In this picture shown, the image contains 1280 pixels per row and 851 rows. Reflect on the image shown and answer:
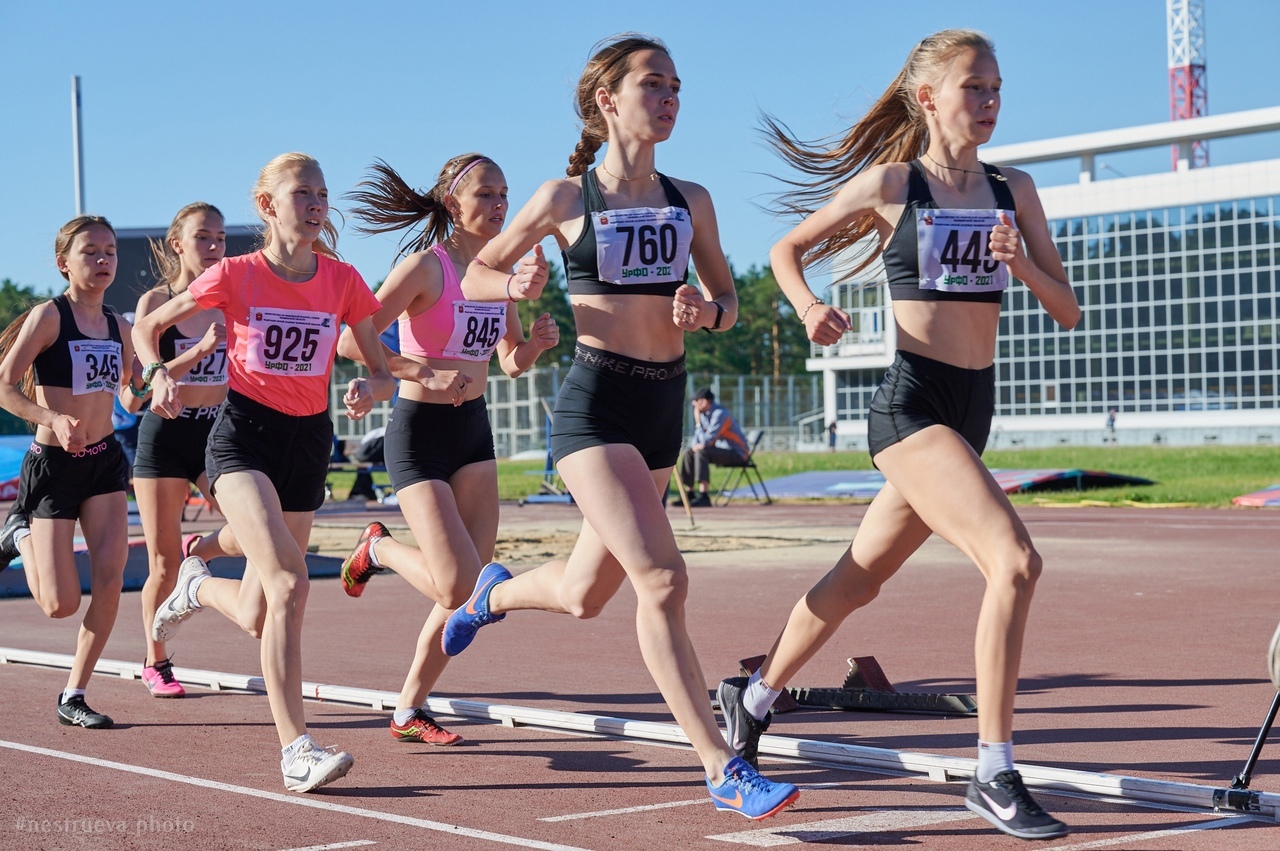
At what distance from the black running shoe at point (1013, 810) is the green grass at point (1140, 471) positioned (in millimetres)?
20543

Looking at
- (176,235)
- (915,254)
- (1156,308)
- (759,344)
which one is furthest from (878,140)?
(759,344)

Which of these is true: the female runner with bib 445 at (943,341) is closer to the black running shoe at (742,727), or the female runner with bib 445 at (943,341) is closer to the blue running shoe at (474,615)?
the black running shoe at (742,727)

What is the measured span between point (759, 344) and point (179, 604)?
114189 millimetres

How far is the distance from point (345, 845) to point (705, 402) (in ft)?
72.8

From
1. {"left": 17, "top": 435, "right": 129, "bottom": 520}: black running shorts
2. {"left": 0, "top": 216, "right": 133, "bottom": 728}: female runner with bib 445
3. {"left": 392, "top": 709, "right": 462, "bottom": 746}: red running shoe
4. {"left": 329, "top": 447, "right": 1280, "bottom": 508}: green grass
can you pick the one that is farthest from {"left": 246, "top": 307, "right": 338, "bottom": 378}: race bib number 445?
{"left": 329, "top": 447, "right": 1280, "bottom": 508}: green grass

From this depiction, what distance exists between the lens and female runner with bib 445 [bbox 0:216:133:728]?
7340 mm

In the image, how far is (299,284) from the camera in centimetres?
613

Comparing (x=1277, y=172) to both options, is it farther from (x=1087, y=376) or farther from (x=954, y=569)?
(x=954, y=569)

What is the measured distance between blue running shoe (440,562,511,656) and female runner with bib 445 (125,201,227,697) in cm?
201

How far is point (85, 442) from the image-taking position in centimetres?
723

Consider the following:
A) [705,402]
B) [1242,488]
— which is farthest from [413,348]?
[1242,488]

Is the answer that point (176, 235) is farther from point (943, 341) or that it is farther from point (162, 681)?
point (943, 341)

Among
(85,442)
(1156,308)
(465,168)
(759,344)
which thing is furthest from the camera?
(759,344)

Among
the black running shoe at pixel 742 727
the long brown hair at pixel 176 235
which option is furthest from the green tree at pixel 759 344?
the black running shoe at pixel 742 727
